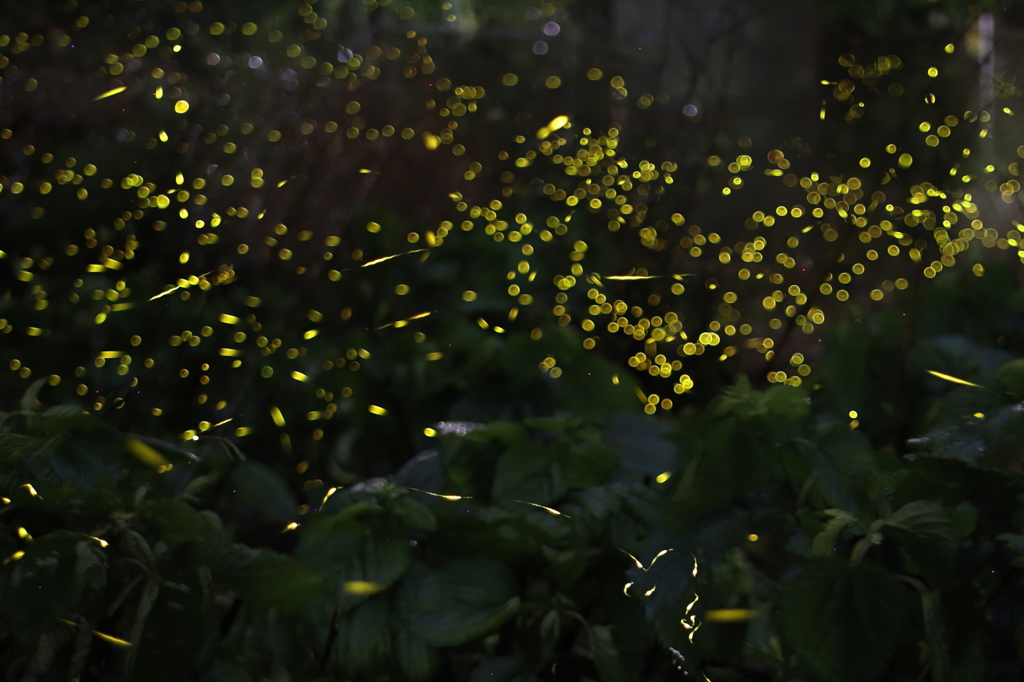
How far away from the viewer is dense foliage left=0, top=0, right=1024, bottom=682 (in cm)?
60

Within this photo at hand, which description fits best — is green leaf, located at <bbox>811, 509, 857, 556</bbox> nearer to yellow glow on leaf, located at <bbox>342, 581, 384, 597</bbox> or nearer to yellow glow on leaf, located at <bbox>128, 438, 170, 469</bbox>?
yellow glow on leaf, located at <bbox>342, 581, 384, 597</bbox>

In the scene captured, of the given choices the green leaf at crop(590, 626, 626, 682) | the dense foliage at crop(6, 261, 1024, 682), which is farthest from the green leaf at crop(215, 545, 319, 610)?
the green leaf at crop(590, 626, 626, 682)

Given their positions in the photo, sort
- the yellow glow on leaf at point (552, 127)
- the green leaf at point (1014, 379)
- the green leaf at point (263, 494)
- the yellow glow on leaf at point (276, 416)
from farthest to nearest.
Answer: the yellow glow on leaf at point (552, 127) → the yellow glow on leaf at point (276, 416) → the green leaf at point (263, 494) → the green leaf at point (1014, 379)

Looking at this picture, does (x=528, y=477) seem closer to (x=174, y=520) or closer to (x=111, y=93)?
(x=174, y=520)

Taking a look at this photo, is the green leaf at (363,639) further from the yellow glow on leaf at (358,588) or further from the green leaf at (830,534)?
the green leaf at (830,534)

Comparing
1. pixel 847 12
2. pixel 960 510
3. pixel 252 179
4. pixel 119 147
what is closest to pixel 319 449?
pixel 252 179

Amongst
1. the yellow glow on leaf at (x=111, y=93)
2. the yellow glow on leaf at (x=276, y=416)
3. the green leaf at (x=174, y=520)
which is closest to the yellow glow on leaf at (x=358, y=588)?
the green leaf at (x=174, y=520)

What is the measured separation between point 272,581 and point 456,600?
0.48ft

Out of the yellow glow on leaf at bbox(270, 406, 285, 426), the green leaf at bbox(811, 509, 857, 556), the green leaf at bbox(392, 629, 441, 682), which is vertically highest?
the green leaf at bbox(811, 509, 857, 556)

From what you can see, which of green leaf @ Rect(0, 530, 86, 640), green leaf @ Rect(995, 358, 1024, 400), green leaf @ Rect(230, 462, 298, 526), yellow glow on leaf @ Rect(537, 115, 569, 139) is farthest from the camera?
yellow glow on leaf @ Rect(537, 115, 569, 139)

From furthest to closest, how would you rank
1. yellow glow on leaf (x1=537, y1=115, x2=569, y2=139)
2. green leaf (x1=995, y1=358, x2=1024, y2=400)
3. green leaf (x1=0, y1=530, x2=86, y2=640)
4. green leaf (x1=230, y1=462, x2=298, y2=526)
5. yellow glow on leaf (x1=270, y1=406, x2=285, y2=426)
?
1. yellow glow on leaf (x1=537, y1=115, x2=569, y2=139)
2. yellow glow on leaf (x1=270, y1=406, x2=285, y2=426)
3. green leaf (x1=230, y1=462, x2=298, y2=526)
4. green leaf (x1=995, y1=358, x2=1024, y2=400)
5. green leaf (x1=0, y1=530, x2=86, y2=640)

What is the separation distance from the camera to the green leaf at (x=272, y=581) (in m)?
0.60

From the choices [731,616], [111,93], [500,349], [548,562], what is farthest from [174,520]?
[111,93]

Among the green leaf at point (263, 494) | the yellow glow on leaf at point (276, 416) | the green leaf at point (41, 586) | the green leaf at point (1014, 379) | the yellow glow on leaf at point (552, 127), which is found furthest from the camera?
the yellow glow on leaf at point (552, 127)
